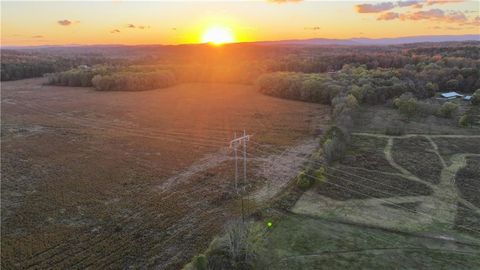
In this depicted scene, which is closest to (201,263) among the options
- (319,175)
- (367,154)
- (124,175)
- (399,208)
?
(319,175)

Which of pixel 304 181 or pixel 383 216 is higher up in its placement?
pixel 304 181

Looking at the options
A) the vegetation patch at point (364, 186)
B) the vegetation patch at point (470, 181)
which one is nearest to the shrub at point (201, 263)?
the vegetation patch at point (364, 186)

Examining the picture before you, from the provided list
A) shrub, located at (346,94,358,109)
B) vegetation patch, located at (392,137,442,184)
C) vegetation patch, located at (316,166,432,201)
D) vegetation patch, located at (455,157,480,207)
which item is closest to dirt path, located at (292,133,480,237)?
vegetation patch, located at (455,157,480,207)

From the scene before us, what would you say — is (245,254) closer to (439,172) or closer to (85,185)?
(85,185)

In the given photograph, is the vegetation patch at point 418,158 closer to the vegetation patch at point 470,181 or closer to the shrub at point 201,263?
the vegetation patch at point 470,181

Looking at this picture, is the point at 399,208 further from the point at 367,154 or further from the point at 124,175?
the point at 124,175

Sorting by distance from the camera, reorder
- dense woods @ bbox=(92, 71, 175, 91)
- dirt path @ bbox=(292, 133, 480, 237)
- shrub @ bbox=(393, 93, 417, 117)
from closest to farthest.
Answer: dirt path @ bbox=(292, 133, 480, 237) → shrub @ bbox=(393, 93, 417, 117) → dense woods @ bbox=(92, 71, 175, 91)

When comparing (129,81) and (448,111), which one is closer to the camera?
(448,111)

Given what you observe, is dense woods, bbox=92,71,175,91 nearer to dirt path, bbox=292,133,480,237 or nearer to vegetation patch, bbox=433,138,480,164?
vegetation patch, bbox=433,138,480,164
